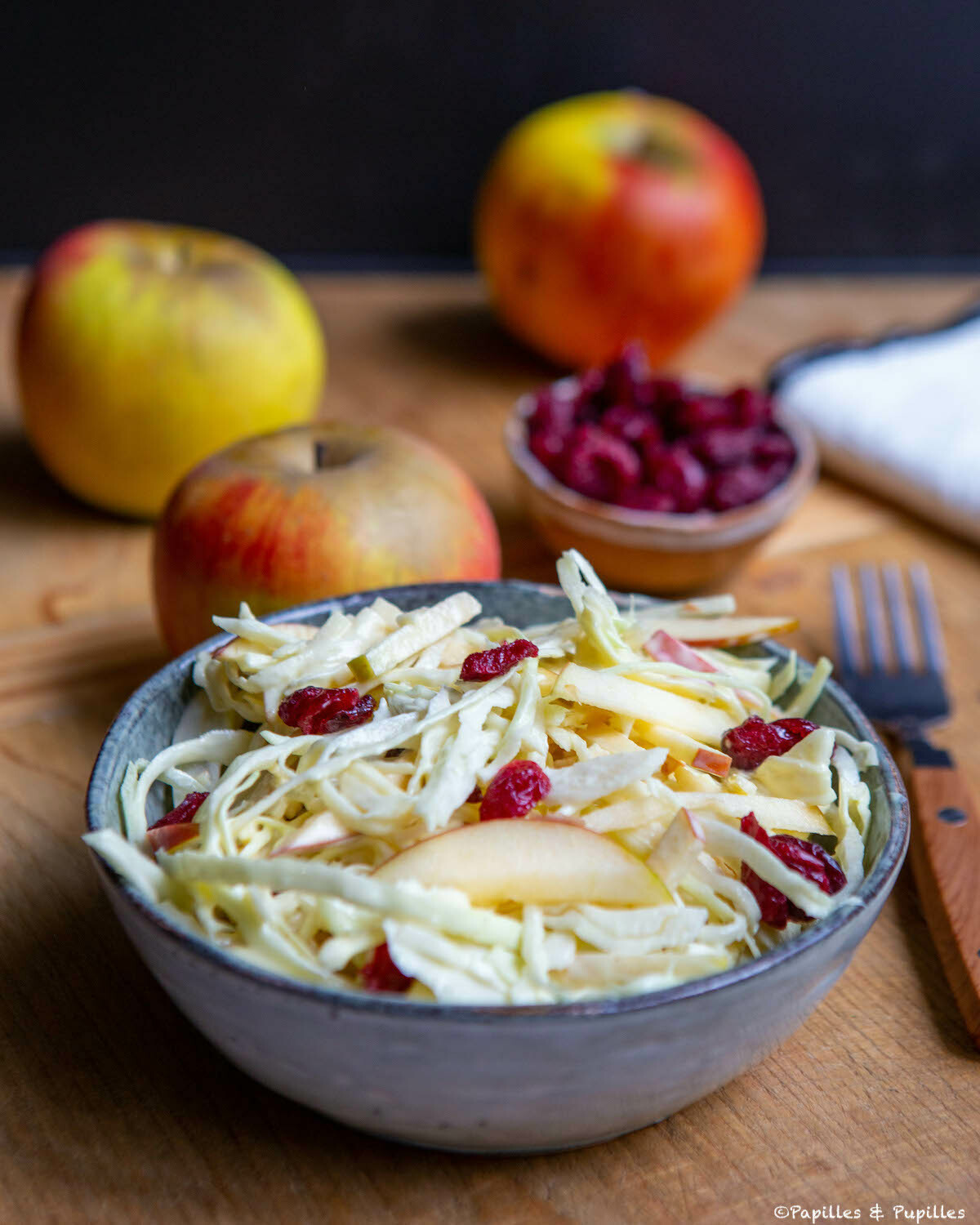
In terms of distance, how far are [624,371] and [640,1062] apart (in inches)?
35.1

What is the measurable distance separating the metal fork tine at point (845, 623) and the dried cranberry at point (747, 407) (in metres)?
0.19

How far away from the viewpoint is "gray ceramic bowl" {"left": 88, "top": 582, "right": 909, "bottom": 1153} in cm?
56

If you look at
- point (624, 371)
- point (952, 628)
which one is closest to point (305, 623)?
point (624, 371)

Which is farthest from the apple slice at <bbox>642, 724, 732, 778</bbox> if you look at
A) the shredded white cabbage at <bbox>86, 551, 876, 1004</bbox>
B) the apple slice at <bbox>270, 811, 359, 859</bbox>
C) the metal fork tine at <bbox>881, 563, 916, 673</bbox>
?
the metal fork tine at <bbox>881, 563, 916, 673</bbox>

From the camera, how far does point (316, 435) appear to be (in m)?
1.13

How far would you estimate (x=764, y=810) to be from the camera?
730mm

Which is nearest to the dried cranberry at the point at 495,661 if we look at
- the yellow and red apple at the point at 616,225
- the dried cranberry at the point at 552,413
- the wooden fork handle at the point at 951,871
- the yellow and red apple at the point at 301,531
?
the yellow and red apple at the point at 301,531

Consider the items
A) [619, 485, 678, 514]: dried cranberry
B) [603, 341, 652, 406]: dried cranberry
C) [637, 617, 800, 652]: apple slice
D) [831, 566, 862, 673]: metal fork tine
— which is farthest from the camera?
[603, 341, 652, 406]: dried cranberry

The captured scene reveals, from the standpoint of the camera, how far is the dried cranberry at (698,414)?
1.30 metres

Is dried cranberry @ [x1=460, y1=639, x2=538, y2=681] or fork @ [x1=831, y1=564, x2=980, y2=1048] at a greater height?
dried cranberry @ [x1=460, y1=639, x2=538, y2=681]

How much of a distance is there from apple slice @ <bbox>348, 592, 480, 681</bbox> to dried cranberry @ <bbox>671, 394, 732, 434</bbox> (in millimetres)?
505

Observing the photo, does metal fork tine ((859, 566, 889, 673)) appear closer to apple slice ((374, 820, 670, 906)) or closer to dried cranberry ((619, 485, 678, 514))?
dried cranberry ((619, 485, 678, 514))

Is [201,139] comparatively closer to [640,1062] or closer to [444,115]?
[444,115]

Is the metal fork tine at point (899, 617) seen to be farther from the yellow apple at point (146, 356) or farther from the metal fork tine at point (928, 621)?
the yellow apple at point (146, 356)
